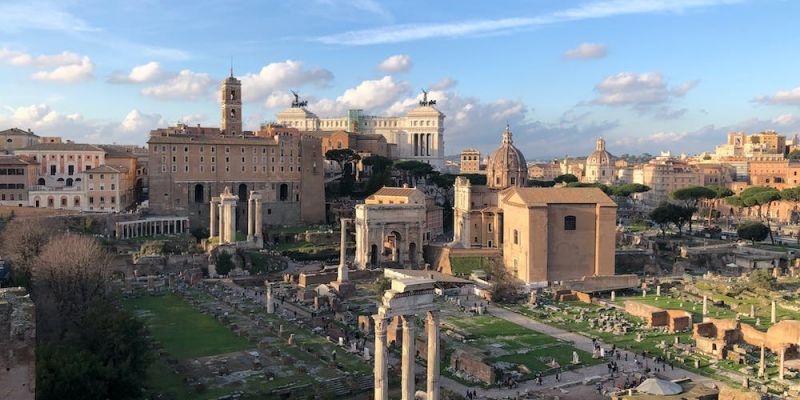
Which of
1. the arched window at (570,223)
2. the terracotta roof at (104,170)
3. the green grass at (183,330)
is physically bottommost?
the green grass at (183,330)

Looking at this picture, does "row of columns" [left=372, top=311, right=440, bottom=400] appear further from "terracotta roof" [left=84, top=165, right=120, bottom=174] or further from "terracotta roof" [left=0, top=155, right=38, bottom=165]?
"terracotta roof" [left=0, top=155, right=38, bottom=165]

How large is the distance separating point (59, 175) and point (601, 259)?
43.5m

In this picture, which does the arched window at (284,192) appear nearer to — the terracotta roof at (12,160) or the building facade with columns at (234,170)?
the building facade with columns at (234,170)

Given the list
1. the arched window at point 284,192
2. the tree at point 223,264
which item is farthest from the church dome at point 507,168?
the tree at point 223,264

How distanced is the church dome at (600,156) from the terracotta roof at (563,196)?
6798cm

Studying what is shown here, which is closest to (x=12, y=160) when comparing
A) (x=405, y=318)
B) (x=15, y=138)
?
(x=15, y=138)

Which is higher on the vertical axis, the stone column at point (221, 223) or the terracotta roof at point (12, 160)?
the terracotta roof at point (12, 160)

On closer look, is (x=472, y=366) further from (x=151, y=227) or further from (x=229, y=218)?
(x=151, y=227)

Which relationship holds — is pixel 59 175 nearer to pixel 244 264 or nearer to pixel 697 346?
pixel 244 264

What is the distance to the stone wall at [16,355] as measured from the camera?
17391 mm

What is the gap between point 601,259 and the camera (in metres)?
45.6

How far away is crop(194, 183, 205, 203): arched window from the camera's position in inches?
2303

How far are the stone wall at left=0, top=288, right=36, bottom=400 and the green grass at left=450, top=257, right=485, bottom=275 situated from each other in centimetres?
3420

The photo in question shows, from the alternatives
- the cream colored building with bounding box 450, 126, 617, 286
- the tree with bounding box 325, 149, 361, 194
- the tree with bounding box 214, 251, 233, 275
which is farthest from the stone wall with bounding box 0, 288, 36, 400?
the tree with bounding box 325, 149, 361, 194
